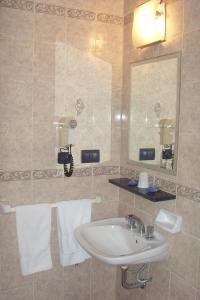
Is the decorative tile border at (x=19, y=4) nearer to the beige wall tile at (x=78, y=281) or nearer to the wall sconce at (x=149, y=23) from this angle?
the wall sconce at (x=149, y=23)

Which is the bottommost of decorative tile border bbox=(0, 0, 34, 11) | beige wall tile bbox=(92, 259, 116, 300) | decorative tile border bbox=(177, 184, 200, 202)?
beige wall tile bbox=(92, 259, 116, 300)

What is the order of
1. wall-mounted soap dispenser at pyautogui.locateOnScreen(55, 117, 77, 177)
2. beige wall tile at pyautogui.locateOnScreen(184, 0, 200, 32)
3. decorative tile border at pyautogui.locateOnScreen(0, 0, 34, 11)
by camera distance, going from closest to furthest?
beige wall tile at pyautogui.locateOnScreen(184, 0, 200, 32)
decorative tile border at pyautogui.locateOnScreen(0, 0, 34, 11)
wall-mounted soap dispenser at pyautogui.locateOnScreen(55, 117, 77, 177)

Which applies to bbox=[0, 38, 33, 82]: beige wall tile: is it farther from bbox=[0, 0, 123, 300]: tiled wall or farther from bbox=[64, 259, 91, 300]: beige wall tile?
bbox=[64, 259, 91, 300]: beige wall tile

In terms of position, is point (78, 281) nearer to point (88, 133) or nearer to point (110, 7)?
point (88, 133)

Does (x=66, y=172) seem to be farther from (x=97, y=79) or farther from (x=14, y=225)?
(x=97, y=79)

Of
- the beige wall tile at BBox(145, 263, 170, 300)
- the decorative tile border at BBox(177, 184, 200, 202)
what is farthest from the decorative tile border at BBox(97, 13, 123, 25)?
the beige wall tile at BBox(145, 263, 170, 300)

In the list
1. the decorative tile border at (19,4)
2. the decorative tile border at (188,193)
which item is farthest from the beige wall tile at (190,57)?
the decorative tile border at (19,4)

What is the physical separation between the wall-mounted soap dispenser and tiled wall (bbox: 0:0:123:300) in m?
0.06

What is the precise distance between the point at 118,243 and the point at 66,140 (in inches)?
32.3

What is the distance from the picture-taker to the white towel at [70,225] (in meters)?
2.20

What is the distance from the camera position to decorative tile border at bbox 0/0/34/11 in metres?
1.96

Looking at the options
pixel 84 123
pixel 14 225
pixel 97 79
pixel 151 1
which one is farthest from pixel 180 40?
pixel 14 225

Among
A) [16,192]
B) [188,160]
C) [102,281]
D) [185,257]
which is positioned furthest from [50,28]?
[102,281]

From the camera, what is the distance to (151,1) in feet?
6.23
